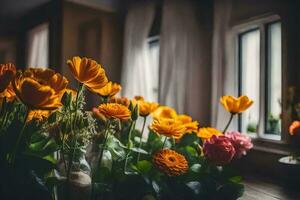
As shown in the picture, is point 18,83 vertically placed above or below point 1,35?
below

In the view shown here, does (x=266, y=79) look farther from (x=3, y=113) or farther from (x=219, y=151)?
(x=3, y=113)

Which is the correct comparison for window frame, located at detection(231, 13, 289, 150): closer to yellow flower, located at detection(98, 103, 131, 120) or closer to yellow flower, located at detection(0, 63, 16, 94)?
yellow flower, located at detection(98, 103, 131, 120)

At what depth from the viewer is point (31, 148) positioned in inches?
20.0

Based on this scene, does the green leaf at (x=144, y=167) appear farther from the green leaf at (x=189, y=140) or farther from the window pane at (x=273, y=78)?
the window pane at (x=273, y=78)

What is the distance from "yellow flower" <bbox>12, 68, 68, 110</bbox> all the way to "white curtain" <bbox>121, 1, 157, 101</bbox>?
2.61 metres

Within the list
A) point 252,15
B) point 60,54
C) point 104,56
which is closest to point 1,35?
point 60,54

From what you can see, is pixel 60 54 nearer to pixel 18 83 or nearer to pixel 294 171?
pixel 294 171

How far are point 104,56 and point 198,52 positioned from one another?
137 centimetres

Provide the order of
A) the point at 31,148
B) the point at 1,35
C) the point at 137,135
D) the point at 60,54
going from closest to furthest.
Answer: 1. the point at 31,148
2. the point at 137,135
3. the point at 60,54
4. the point at 1,35

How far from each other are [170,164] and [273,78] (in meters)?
1.75

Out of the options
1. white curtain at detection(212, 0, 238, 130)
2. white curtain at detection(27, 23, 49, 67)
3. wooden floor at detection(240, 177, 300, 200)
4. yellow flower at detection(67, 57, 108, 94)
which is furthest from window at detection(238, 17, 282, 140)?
white curtain at detection(27, 23, 49, 67)

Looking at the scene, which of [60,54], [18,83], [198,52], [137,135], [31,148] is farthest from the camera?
[60,54]

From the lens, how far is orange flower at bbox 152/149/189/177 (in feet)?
1.65

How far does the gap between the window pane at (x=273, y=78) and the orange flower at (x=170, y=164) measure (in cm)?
167
